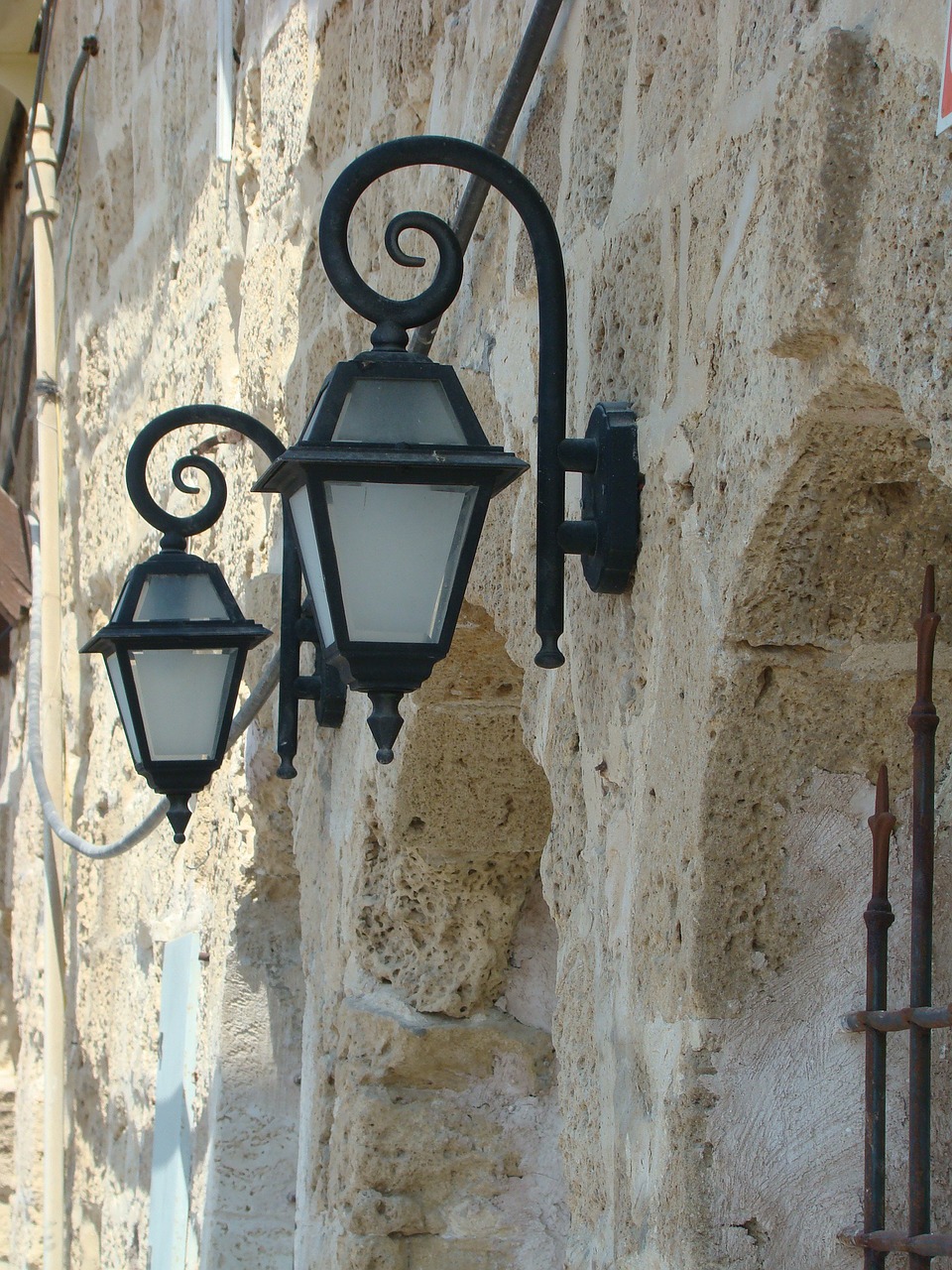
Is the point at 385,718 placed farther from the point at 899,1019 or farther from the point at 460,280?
the point at 899,1019

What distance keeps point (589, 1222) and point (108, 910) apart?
3.45m

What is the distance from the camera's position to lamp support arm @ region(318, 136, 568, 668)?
1753 mm

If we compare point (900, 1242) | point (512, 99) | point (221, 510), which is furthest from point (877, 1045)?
point (221, 510)

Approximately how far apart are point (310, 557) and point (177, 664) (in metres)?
0.96

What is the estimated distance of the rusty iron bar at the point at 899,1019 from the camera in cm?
147

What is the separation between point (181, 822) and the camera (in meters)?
2.77

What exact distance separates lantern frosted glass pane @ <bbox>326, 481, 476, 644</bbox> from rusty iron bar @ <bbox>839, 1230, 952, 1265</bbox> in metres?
0.73

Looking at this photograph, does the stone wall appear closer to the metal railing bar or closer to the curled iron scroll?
the metal railing bar

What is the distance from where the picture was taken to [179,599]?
8.89ft

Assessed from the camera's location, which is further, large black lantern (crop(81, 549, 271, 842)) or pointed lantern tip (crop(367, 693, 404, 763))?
large black lantern (crop(81, 549, 271, 842))

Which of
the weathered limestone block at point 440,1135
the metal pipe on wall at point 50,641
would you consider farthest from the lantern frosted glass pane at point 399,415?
the metal pipe on wall at point 50,641

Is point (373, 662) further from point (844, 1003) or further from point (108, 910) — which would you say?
point (108, 910)

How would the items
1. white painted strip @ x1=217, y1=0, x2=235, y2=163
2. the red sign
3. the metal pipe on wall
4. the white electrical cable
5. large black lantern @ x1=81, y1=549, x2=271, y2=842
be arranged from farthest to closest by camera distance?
the metal pipe on wall, white painted strip @ x1=217, y1=0, x2=235, y2=163, the white electrical cable, large black lantern @ x1=81, y1=549, x2=271, y2=842, the red sign

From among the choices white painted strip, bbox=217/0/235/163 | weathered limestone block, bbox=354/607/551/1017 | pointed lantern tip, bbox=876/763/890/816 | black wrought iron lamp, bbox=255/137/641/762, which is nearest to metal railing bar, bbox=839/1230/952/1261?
pointed lantern tip, bbox=876/763/890/816
